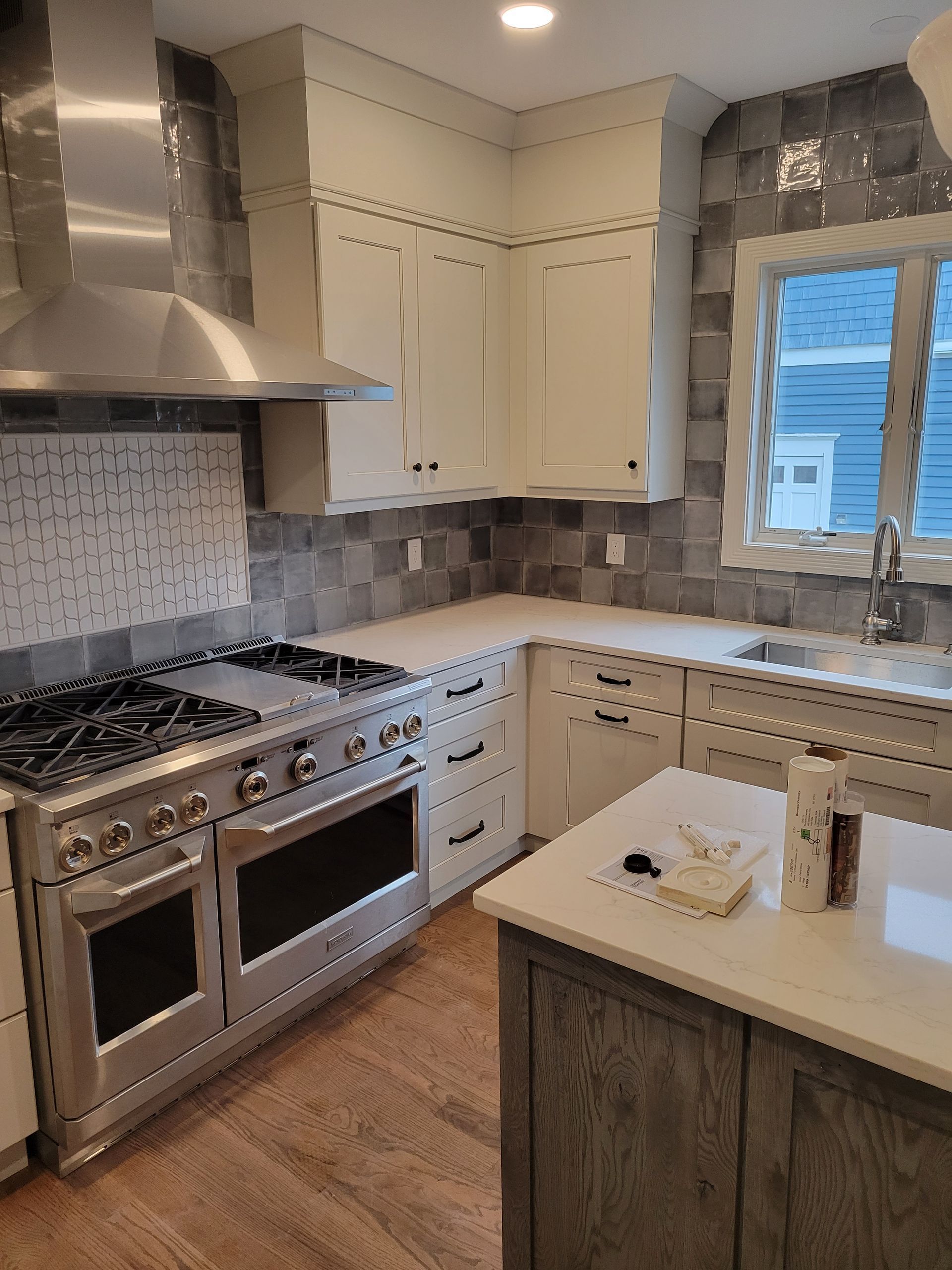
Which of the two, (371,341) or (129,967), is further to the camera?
(371,341)

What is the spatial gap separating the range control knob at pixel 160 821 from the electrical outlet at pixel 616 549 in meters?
2.14

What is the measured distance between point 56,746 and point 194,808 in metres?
0.33

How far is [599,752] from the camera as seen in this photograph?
321cm

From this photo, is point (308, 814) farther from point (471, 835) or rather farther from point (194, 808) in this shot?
point (471, 835)

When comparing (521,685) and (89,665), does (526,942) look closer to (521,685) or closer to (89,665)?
(89,665)

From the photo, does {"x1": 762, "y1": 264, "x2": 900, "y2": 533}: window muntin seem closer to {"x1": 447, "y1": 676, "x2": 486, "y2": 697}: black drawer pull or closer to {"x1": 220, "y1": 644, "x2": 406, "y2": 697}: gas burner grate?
{"x1": 447, "y1": 676, "x2": 486, "y2": 697}: black drawer pull

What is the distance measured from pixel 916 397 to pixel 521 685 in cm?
159

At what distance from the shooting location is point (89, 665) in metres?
2.60

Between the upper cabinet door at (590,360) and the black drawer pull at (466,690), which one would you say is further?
the upper cabinet door at (590,360)

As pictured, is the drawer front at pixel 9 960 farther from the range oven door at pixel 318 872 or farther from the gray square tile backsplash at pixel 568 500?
the gray square tile backsplash at pixel 568 500

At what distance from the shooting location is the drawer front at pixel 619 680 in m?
2.98

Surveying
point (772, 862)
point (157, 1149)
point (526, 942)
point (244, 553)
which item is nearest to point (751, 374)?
point (244, 553)

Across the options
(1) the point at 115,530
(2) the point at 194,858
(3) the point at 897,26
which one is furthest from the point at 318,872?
(3) the point at 897,26

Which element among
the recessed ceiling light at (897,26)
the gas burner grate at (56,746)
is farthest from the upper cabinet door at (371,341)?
the recessed ceiling light at (897,26)
